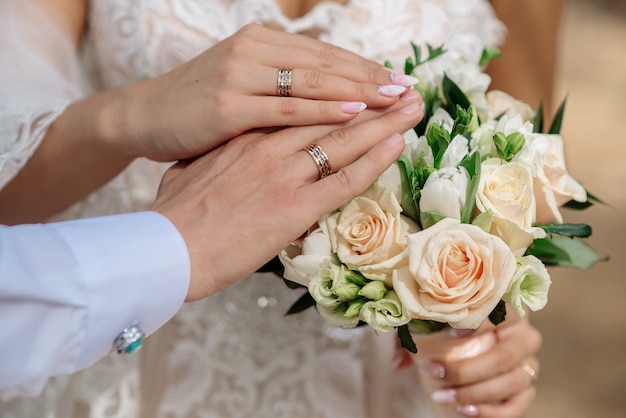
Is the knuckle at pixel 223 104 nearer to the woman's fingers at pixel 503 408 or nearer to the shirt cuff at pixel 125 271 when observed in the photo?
the shirt cuff at pixel 125 271

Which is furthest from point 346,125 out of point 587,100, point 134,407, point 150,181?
point 587,100

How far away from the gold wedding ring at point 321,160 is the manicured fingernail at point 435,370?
1.07 feet

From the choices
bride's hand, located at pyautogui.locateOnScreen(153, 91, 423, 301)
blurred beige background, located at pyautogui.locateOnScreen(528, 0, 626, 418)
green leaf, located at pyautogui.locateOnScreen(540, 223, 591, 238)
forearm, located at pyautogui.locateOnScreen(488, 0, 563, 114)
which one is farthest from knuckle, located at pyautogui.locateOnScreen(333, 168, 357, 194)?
blurred beige background, located at pyautogui.locateOnScreen(528, 0, 626, 418)

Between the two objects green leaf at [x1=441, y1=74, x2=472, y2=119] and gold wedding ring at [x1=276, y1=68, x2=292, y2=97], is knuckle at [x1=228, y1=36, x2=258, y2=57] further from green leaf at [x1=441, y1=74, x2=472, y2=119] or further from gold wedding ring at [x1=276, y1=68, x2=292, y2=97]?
green leaf at [x1=441, y1=74, x2=472, y2=119]

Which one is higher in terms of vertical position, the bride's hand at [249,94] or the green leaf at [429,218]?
the bride's hand at [249,94]

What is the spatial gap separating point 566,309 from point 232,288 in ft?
5.11

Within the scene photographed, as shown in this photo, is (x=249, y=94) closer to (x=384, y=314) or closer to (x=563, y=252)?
(x=384, y=314)

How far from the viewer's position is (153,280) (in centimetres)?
65

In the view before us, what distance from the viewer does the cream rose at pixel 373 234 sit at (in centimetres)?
66

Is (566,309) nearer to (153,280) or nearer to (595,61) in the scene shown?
(595,61)

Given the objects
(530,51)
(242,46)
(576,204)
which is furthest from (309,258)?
(530,51)

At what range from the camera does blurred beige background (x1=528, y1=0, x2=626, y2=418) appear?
207 cm

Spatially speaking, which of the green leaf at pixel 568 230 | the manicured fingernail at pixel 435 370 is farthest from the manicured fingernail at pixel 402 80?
the manicured fingernail at pixel 435 370

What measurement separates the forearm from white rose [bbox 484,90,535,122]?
1.35 ft
